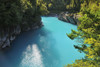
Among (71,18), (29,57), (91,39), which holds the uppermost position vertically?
(91,39)

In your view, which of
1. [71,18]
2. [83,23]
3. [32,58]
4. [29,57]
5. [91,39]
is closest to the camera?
[91,39]

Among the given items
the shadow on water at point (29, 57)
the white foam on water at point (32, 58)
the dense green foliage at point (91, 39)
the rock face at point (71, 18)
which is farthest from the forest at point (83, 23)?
the rock face at point (71, 18)

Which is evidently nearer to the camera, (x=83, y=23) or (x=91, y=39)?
(x=91, y=39)

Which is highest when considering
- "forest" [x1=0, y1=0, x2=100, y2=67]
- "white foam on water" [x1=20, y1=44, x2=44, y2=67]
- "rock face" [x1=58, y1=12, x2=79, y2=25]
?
"forest" [x1=0, y1=0, x2=100, y2=67]

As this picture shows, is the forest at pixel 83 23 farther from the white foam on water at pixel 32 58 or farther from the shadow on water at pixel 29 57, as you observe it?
the white foam on water at pixel 32 58

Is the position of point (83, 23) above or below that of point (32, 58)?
above

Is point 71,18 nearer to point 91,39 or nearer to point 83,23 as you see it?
point 83,23

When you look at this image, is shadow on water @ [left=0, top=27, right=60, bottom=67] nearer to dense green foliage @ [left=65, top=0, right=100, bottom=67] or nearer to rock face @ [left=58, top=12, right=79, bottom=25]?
dense green foliage @ [left=65, top=0, right=100, bottom=67]

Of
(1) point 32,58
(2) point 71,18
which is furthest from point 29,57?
(2) point 71,18

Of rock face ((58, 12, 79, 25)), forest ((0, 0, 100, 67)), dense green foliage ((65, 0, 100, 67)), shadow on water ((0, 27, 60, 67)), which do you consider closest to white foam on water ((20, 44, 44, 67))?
shadow on water ((0, 27, 60, 67))
